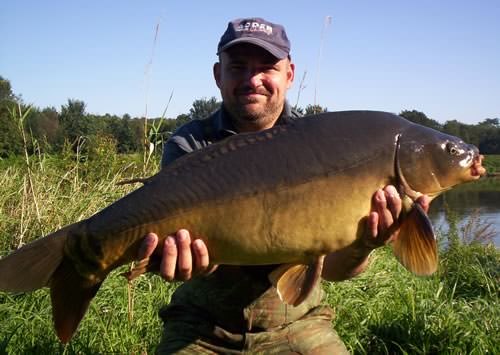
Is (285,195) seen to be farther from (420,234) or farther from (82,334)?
(82,334)

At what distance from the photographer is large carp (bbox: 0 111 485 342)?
7.45 ft

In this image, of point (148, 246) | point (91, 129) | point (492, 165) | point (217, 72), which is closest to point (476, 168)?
point (148, 246)

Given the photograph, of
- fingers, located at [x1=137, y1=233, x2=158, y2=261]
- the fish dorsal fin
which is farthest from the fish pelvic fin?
the fish dorsal fin

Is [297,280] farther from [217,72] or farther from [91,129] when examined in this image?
[91,129]

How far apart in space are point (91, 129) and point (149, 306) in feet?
102

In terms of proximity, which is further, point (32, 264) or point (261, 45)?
point (261, 45)

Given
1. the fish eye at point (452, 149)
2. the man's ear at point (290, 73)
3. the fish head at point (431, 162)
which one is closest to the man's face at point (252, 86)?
the man's ear at point (290, 73)

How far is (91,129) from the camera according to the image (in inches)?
1325

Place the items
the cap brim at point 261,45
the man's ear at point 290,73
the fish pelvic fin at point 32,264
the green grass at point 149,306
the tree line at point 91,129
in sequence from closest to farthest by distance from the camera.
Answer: the fish pelvic fin at point 32,264, the cap brim at point 261,45, the man's ear at point 290,73, the green grass at point 149,306, the tree line at point 91,129

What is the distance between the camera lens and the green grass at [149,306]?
3.62 m

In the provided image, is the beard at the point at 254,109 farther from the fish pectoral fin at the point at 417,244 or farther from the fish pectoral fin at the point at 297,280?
the fish pectoral fin at the point at 417,244

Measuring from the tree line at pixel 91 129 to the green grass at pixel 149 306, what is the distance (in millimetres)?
512

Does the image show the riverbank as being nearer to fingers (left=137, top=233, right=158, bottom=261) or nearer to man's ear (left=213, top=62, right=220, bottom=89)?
man's ear (left=213, top=62, right=220, bottom=89)

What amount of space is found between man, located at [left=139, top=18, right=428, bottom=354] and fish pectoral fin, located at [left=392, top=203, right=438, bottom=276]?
14.8 inches
